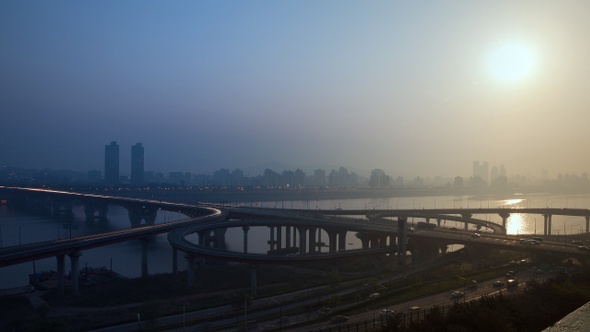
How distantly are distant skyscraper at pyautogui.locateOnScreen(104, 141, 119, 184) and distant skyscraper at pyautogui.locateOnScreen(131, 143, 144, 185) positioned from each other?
10.9 ft

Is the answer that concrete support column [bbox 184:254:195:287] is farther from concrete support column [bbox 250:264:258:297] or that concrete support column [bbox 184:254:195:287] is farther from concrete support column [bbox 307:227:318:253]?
concrete support column [bbox 307:227:318:253]

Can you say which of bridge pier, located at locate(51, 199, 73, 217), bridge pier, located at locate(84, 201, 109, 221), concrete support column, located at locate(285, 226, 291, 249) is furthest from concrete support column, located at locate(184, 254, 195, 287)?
bridge pier, located at locate(51, 199, 73, 217)

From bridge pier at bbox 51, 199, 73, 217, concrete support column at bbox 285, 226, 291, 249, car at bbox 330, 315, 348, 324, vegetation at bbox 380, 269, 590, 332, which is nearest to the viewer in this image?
vegetation at bbox 380, 269, 590, 332

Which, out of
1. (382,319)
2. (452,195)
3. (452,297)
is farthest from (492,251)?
(452,195)

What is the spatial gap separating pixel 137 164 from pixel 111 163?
16.4 ft

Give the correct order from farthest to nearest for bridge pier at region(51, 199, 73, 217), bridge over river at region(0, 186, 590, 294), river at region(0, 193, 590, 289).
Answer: bridge pier at region(51, 199, 73, 217), river at region(0, 193, 590, 289), bridge over river at region(0, 186, 590, 294)

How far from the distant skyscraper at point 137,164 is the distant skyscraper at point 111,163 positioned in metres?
3.33

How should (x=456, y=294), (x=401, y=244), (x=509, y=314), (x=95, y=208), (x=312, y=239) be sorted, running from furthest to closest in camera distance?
(x=95, y=208), (x=312, y=239), (x=401, y=244), (x=456, y=294), (x=509, y=314)

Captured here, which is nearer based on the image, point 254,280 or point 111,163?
point 254,280

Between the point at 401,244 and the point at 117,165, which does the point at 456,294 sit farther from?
the point at 117,165

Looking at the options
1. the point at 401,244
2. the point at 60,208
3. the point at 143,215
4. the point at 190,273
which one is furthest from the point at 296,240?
the point at 60,208

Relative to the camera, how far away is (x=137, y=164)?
89.8 metres

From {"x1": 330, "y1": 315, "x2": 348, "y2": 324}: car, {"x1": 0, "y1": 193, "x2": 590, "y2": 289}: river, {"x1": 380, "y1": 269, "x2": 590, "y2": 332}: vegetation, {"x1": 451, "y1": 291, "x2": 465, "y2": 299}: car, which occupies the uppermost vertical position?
{"x1": 380, "y1": 269, "x2": 590, "y2": 332}: vegetation

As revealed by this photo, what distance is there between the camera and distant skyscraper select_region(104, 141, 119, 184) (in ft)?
277
